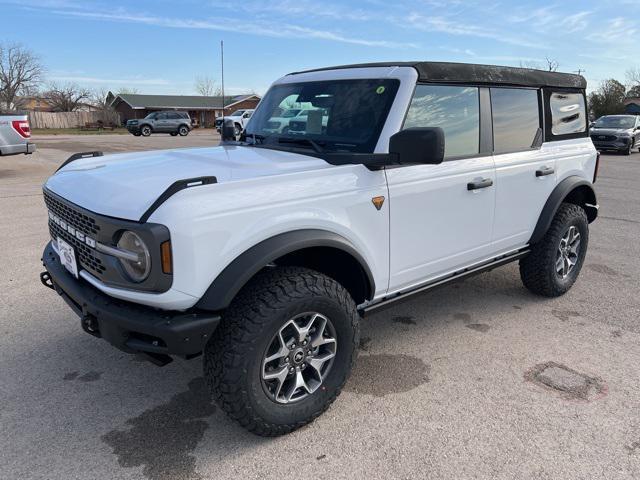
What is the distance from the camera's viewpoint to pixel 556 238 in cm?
436

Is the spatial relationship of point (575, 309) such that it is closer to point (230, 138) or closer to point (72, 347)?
point (230, 138)

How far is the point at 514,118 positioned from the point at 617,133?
66.5 ft

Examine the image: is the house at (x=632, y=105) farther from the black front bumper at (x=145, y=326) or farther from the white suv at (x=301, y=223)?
the black front bumper at (x=145, y=326)

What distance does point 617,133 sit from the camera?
20891mm

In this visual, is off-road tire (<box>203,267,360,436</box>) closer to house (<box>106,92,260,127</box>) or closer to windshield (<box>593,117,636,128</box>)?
windshield (<box>593,117,636,128</box>)

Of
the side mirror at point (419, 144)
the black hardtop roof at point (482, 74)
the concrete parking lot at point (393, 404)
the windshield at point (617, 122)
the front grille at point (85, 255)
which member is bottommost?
the concrete parking lot at point (393, 404)

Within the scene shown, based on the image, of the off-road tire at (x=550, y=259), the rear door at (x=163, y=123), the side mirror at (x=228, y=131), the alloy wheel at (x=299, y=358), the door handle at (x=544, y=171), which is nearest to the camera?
the alloy wheel at (x=299, y=358)

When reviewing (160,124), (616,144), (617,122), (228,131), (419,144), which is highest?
(160,124)

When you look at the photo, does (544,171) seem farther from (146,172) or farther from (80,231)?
(80,231)

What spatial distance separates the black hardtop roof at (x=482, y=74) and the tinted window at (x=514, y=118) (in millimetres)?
81

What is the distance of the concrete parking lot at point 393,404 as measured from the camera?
2.47 metres

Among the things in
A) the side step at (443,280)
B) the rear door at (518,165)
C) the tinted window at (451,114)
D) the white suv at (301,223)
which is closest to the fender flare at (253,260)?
the white suv at (301,223)

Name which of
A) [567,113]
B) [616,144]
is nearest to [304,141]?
[567,113]

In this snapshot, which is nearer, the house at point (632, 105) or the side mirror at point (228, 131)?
the side mirror at point (228, 131)
